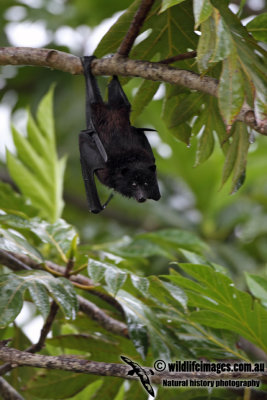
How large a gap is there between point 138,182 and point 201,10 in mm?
1086

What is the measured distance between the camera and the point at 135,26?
2160 mm

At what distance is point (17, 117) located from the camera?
24.2 ft

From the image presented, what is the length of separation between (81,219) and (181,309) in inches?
168

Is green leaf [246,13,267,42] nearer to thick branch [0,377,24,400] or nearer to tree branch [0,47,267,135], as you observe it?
tree branch [0,47,267,135]

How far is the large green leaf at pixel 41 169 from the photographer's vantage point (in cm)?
391

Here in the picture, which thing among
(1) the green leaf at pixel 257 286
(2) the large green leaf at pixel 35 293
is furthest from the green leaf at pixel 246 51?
(1) the green leaf at pixel 257 286

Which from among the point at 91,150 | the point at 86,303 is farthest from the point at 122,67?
the point at 86,303

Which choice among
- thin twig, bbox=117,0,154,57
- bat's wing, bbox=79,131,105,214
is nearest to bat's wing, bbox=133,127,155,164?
bat's wing, bbox=79,131,105,214

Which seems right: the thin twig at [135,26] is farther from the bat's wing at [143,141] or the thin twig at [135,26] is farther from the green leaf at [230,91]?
the bat's wing at [143,141]

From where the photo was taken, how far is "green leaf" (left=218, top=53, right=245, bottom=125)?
1.82 meters

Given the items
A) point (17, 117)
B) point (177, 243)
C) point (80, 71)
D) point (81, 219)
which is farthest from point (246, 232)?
point (80, 71)

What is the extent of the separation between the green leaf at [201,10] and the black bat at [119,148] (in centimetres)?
92

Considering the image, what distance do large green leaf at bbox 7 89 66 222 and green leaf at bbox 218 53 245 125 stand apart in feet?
A: 7.29

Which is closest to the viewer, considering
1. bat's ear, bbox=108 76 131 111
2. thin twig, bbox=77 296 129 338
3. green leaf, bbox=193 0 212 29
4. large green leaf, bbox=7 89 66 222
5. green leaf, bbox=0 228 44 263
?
green leaf, bbox=193 0 212 29
